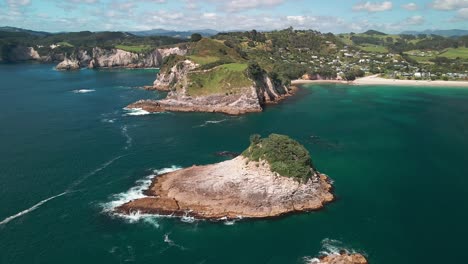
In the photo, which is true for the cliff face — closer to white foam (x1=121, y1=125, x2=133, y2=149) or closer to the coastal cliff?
the coastal cliff

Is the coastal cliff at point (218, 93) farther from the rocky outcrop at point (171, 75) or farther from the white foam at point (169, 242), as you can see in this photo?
the white foam at point (169, 242)

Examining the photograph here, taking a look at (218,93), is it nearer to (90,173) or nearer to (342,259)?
(90,173)

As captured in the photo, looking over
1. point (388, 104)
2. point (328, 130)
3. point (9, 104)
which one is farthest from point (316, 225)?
point (9, 104)

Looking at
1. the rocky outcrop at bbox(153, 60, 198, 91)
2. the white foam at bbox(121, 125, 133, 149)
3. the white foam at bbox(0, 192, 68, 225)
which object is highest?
the rocky outcrop at bbox(153, 60, 198, 91)

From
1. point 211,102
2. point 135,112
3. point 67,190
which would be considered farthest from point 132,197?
point 211,102

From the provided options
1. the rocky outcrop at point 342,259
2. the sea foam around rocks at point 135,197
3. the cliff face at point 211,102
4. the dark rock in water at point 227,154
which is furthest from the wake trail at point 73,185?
the rocky outcrop at point 342,259

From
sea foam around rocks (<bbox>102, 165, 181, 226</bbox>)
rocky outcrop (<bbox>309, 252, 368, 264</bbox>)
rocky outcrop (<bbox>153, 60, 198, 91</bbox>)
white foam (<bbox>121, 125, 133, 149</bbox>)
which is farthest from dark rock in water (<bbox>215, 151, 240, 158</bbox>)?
rocky outcrop (<bbox>153, 60, 198, 91</bbox>)

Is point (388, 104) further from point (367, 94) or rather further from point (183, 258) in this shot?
point (183, 258)
